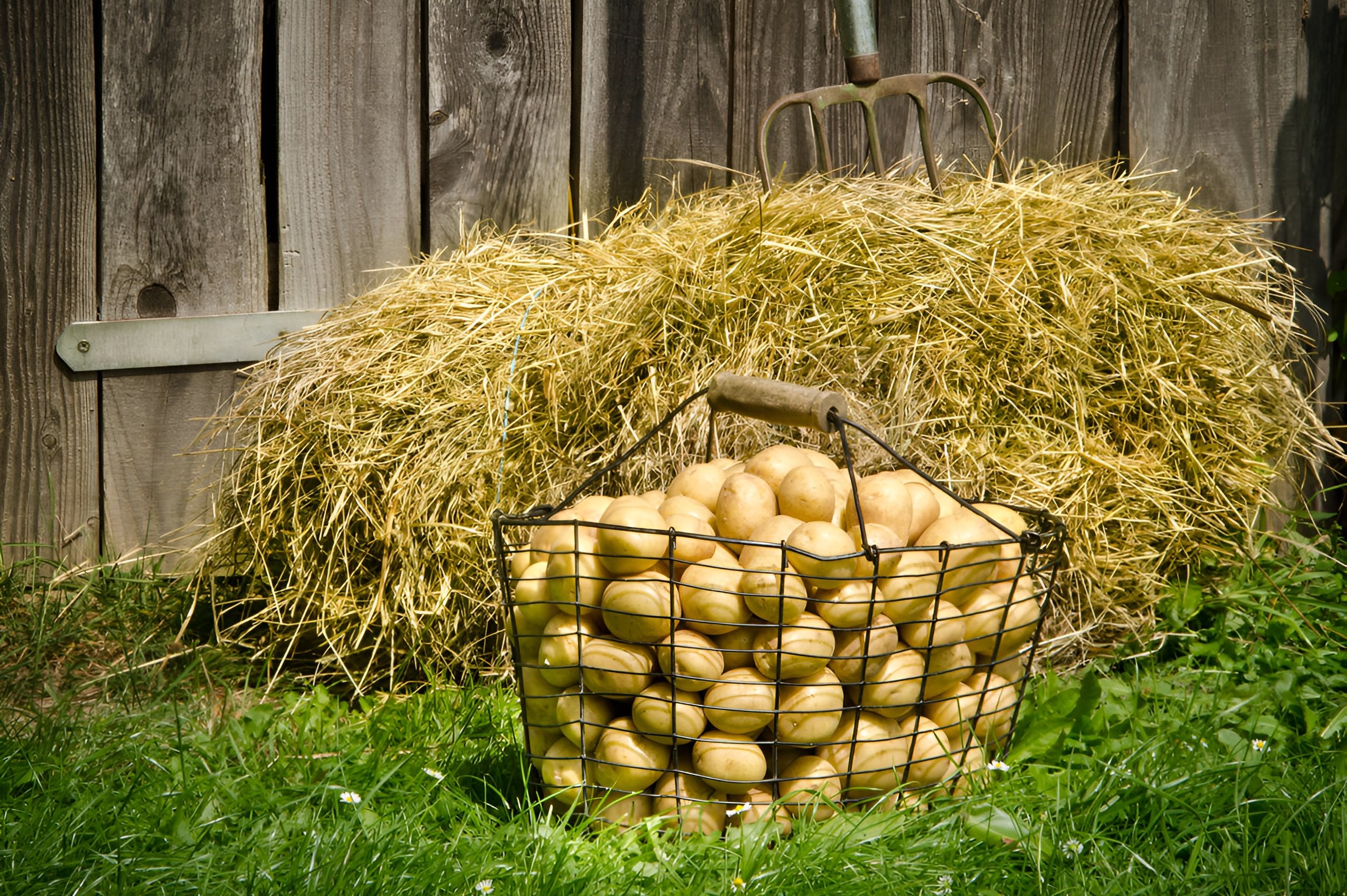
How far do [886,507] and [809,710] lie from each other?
31cm

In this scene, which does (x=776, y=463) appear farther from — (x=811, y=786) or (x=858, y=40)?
(x=858, y=40)

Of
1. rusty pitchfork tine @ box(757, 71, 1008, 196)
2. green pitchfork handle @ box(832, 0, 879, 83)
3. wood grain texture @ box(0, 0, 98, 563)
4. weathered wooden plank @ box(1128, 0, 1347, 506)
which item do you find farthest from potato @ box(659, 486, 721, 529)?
weathered wooden plank @ box(1128, 0, 1347, 506)

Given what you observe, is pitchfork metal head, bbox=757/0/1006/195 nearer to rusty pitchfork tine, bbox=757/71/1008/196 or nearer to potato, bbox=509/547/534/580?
rusty pitchfork tine, bbox=757/71/1008/196

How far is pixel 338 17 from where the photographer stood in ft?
8.33

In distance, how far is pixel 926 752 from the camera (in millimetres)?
1496

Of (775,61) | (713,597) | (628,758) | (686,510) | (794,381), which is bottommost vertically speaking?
(628,758)

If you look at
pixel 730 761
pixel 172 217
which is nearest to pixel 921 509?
pixel 730 761

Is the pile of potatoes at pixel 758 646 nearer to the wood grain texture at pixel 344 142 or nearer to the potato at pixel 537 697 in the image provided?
the potato at pixel 537 697

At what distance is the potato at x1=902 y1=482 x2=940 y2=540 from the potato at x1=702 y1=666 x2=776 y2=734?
33 centimetres

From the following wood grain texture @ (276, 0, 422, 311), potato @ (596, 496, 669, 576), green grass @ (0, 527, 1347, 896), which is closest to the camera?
green grass @ (0, 527, 1347, 896)

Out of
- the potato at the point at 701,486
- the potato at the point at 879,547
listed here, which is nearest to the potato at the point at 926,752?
the potato at the point at 879,547

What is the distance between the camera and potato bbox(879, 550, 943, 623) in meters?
1.43

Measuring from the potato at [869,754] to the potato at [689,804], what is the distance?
16 centimetres

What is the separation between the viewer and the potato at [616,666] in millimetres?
1405
